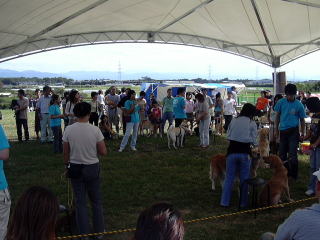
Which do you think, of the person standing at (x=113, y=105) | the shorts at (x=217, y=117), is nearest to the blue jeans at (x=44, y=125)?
the person standing at (x=113, y=105)

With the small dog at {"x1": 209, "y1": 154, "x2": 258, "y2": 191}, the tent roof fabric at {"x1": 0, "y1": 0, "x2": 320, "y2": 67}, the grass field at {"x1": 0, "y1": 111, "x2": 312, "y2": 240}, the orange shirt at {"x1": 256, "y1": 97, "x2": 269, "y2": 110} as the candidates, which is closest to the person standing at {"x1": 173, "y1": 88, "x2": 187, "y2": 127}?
the grass field at {"x1": 0, "y1": 111, "x2": 312, "y2": 240}

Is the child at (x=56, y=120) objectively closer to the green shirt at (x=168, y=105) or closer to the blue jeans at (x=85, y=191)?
the green shirt at (x=168, y=105)

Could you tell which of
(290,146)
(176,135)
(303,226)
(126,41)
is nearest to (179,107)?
(176,135)

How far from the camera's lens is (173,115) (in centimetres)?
1250

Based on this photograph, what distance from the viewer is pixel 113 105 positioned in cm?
1346

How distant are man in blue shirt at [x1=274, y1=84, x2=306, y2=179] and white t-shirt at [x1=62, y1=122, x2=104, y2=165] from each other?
3820mm

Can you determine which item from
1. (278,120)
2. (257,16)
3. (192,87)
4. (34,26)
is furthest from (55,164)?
(192,87)

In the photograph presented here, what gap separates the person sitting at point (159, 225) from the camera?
1.63m

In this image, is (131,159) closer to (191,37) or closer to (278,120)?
(278,120)

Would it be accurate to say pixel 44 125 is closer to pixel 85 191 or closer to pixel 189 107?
pixel 189 107

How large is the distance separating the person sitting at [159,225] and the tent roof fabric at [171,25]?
9.66 metres

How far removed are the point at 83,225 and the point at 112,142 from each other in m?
7.91

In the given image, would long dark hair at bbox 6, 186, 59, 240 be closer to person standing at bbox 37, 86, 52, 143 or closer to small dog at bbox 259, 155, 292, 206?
small dog at bbox 259, 155, 292, 206

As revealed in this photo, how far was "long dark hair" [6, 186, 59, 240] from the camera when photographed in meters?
1.83
